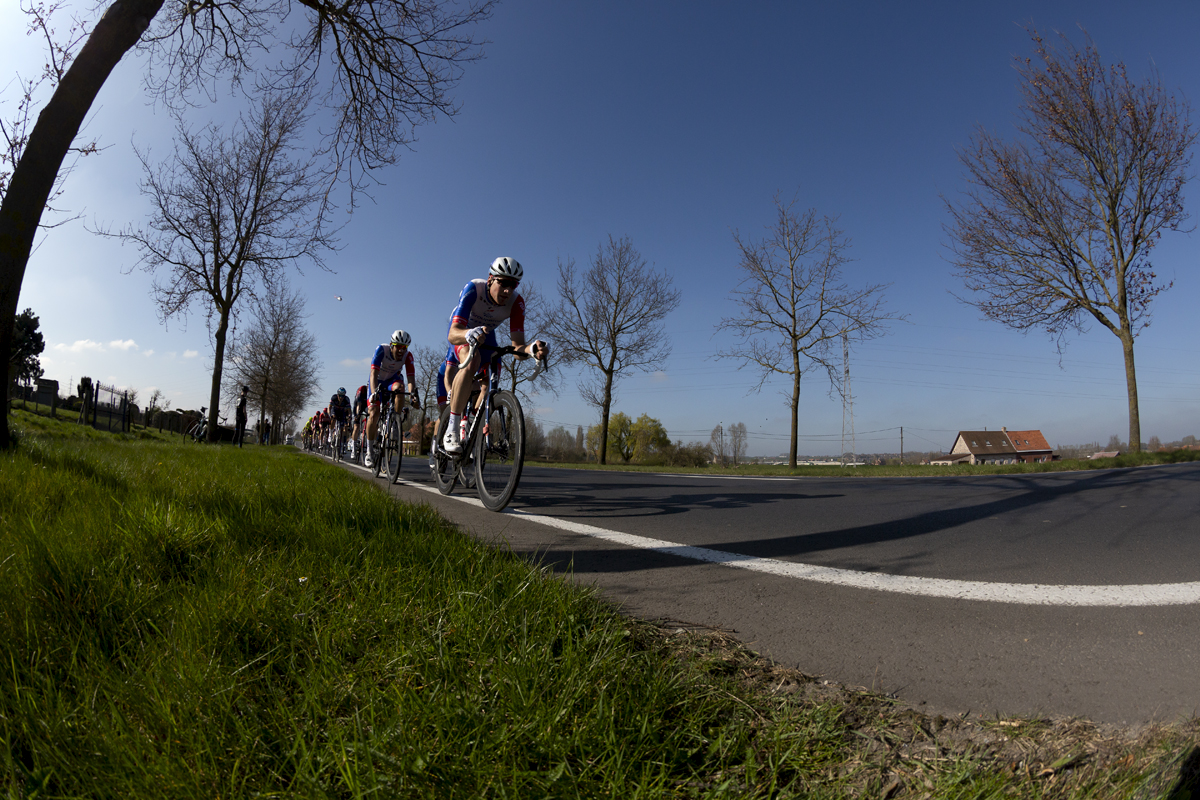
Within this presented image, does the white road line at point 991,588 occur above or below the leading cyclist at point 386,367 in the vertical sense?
below

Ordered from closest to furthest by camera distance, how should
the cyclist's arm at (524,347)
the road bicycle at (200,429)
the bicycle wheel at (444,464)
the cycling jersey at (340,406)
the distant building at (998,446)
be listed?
the cyclist's arm at (524,347), the bicycle wheel at (444,464), the cycling jersey at (340,406), the road bicycle at (200,429), the distant building at (998,446)

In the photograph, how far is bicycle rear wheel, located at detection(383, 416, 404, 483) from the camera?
8.30 metres

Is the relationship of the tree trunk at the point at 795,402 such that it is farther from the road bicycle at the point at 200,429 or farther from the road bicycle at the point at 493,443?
the road bicycle at the point at 200,429

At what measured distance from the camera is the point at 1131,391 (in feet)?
54.9

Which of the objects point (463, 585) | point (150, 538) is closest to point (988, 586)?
point (463, 585)

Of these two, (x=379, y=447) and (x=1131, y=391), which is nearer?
(x=379, y=447)

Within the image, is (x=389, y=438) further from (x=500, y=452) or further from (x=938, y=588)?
(x=938, y=588)

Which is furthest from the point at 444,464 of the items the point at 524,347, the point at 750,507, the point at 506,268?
the point at 750,507

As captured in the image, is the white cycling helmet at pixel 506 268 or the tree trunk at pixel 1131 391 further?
the tree trunk at pixel 1131 391

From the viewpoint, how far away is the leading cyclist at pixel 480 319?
5.25 metres

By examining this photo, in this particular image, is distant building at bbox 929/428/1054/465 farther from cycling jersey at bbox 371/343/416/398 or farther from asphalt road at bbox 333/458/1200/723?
asphalt road at bbox 333/458/1200/723

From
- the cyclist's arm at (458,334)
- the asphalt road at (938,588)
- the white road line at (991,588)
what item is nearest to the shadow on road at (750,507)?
the asphalt road at (938,588)

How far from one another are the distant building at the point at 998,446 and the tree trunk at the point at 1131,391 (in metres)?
68.1

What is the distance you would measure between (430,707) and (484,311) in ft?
15.8
